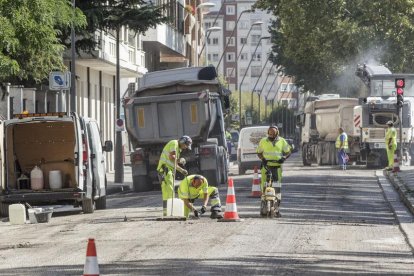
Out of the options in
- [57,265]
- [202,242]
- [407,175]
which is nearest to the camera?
[57,265]

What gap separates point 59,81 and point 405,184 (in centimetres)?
908

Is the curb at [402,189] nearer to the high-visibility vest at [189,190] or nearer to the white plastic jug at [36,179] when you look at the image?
the high-visibility vest at [189,190]

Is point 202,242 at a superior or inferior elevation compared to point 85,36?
inferior

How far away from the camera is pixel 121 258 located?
15.5 meters

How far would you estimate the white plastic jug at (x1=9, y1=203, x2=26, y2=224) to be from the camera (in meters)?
24.0

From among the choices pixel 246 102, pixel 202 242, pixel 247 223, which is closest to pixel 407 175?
pixel 247 223

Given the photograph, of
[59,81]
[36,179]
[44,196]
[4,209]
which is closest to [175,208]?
[44,196]

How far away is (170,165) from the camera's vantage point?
24.2m

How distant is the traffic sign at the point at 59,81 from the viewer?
32.9 m

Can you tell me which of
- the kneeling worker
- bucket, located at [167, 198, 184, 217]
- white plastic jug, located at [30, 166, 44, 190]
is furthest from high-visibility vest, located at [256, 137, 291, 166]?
white plastic jug, located at [30, 166, 44, 190]

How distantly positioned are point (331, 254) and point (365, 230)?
15.1 ft

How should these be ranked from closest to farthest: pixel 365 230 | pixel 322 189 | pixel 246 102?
pixel 365 230
pixel 322 189
pixel 246 102

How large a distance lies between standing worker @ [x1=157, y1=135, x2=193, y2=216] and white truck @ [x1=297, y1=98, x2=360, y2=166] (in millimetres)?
31551

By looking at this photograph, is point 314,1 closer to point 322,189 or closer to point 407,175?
point 407,175
